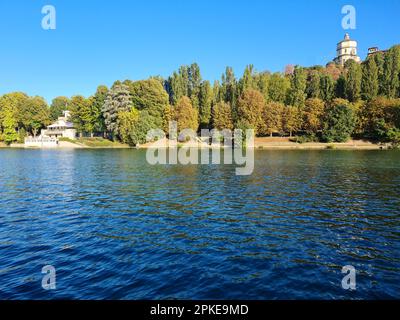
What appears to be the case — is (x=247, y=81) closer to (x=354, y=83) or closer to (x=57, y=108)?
(x=354, y=83)

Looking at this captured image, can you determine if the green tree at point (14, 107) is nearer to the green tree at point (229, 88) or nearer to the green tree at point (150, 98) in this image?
the green tree at point (150, 98)

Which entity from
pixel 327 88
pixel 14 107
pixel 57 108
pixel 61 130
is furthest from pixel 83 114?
→ pixel 327 88

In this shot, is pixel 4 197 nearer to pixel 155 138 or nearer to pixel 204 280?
pixel 204 280

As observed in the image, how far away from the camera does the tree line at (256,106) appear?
4360 inches

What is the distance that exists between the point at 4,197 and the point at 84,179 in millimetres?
11480

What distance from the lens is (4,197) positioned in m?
29.4

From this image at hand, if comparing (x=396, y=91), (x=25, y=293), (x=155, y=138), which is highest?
(x=396, y=91)

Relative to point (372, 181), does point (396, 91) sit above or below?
above

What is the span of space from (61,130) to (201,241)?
157173mm

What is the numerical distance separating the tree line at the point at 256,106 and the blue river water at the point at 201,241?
287 ft

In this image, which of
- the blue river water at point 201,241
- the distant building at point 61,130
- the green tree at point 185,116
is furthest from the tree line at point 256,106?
the blue river water at point 201,241

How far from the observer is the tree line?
110750mm

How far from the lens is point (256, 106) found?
124 metres
